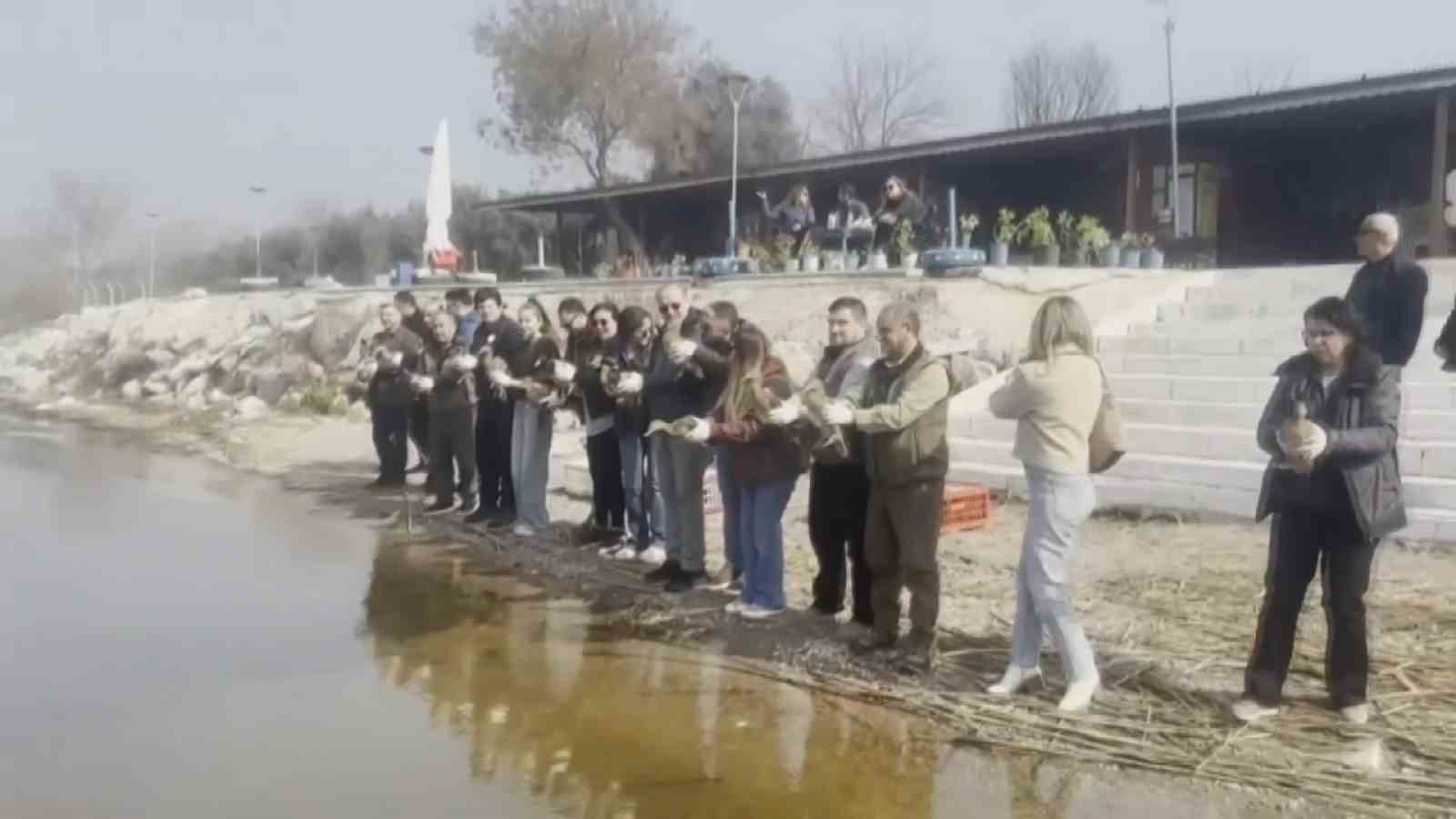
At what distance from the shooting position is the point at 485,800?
187 inches

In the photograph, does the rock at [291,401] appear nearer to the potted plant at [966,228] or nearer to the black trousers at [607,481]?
the potted plant at [966,228]

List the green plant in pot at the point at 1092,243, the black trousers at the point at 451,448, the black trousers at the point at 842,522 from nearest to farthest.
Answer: the black trousers at the point at 842,522
the black trousers at the point at 451,448
the green plant in pot at the point at 1092,243

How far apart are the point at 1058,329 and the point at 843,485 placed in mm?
1608

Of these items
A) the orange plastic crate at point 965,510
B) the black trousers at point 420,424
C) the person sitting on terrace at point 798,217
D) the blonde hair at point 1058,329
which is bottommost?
the orange plastic crate at point 965,510

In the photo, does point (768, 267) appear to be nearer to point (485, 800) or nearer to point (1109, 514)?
point (1109, 514)

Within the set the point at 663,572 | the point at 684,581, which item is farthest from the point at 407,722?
the point at 663,572

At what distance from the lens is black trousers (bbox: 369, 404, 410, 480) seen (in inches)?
474

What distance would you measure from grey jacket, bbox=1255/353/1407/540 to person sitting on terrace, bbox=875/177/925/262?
46.2 feet

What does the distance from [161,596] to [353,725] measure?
9.77ft

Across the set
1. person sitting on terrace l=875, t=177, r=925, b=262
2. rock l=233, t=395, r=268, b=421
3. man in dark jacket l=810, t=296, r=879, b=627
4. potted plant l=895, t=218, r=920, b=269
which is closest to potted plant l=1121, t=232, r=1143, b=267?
potted plant l=895, t=218, r=920, b=269

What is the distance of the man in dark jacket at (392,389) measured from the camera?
11555 millimetres

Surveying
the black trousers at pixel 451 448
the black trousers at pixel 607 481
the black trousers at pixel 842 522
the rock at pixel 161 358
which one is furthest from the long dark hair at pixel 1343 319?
the rock at pixel 161 358

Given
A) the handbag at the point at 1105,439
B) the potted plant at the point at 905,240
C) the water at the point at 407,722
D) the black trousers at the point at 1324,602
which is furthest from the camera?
the potted plant at the point at 905,240

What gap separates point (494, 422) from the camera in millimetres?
9844
